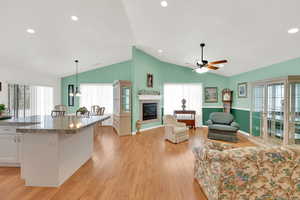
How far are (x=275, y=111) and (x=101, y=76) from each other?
728 centimetres

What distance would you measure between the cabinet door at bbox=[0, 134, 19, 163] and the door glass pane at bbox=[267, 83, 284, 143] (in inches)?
243

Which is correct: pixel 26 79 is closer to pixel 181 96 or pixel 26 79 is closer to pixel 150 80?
pixel 150 80

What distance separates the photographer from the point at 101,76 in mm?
7523

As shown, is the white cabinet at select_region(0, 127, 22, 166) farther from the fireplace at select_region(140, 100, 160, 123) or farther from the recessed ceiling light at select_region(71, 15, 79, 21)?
the fireplace at select_region(140, 100, 160, 123)

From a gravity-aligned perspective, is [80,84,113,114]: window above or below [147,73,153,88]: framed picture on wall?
below

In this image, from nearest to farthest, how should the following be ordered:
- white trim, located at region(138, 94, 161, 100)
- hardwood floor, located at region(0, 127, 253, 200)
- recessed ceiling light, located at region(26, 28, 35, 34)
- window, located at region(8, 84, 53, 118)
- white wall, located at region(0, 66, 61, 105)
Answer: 1. hardwood floor, located at region(0, 127, 253, 200)
2. recessed ceiling light, located at region(26, 28, 35, 34)
3. white wall, located at region(0, 66, 61, 105)
4. window, located at region(8, 84, 53, 118)
5. white trim, located at region(138, 94, 161, 100)

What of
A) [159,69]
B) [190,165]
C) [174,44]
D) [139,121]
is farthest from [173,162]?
[159,69]

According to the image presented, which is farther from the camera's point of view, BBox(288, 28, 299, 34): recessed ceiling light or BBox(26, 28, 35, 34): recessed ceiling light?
BBox(26, 28, 35, 34): recessed ceiling light

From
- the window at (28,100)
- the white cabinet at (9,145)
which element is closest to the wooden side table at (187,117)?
the white cabinet at (9,145)

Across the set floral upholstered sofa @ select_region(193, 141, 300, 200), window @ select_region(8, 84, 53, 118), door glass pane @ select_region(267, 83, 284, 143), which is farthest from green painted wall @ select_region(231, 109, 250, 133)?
window @ select_region(8, 84, 53, 118)

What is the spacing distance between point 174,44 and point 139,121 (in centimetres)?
332

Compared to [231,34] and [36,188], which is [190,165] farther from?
[231,34]

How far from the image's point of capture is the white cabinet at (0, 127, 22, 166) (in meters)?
2.79

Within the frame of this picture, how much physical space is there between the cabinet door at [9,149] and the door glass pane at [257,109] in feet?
20.7
